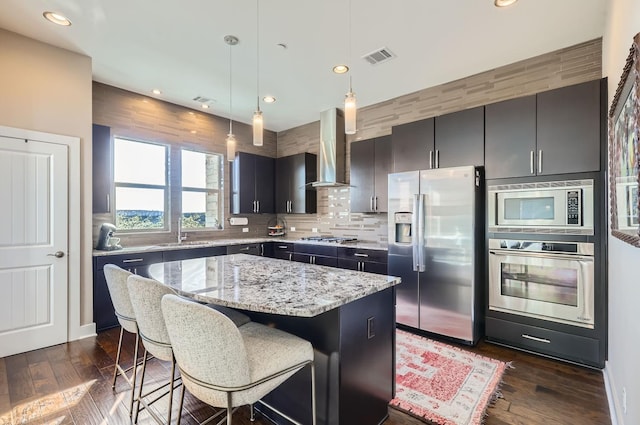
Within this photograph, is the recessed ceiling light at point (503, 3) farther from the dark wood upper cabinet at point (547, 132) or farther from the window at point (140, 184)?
the window at point (140, 184)

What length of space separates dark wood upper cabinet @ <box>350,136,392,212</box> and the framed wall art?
2.57m

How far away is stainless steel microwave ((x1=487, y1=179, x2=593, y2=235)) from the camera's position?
102 inches

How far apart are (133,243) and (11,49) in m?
2.40

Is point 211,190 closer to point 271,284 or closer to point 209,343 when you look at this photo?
point 271,284

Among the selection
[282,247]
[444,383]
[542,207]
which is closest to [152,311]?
[444,383]

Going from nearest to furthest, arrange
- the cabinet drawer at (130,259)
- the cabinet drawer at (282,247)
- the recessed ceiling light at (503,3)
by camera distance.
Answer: the recessed ceiling light at (503,3) → the cabinet drawer at (130,259) → the cabinet drawer at (282,247)

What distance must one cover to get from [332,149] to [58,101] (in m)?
A: 3.43

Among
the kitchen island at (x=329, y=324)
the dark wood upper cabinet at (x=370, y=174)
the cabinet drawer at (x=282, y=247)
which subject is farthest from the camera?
the cabinet drawer at (x=282, y=247)

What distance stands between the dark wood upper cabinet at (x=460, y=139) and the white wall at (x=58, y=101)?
3.94m

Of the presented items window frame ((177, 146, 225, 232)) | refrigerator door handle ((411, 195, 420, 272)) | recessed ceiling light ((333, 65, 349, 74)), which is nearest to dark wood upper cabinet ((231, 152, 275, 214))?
window frame ((177, 146, 225, 232))

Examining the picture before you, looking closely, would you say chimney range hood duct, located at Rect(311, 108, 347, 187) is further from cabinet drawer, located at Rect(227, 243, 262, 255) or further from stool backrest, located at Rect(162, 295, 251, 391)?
stool backrest, located at Rect(162, 295, 251, 391)

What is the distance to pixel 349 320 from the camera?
1.61 metres

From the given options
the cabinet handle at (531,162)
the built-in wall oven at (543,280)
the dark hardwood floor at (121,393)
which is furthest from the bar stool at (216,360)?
the cabinet handle at (531,162)

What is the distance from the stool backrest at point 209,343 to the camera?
3.84 feet
